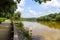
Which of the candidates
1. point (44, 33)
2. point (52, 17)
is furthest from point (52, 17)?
point (44, 33)

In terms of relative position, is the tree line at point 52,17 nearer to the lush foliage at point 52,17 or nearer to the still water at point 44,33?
the lush foliage at point 52,17

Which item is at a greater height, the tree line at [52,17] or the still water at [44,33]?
the still water at [44,33]

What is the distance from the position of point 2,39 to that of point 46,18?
286 ft

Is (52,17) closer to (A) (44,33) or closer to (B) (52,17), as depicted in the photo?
(B) (52,17)

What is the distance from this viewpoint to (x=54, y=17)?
317ft

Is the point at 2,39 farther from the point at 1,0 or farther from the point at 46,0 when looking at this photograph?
the point at 1,0

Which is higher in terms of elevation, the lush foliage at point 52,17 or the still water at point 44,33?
the still water at point 44,33

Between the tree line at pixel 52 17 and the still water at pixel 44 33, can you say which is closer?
the still water at pixel 44 33

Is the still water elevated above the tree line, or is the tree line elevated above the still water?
the still water

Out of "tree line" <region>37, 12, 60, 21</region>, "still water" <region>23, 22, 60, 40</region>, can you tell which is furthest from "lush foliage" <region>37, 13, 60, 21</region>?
"still water" <region>23, 22, 60, 40</region>

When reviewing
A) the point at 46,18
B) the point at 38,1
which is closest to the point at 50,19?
the point at 46,18

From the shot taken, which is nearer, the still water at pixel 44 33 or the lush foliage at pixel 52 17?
the still water at pixel 44 33

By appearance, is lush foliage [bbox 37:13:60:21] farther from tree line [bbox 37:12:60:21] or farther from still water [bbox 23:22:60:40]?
still water [bbox 23:22:60:40]

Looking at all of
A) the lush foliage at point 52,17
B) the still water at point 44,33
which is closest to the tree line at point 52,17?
the lush foliage at point 52,17
